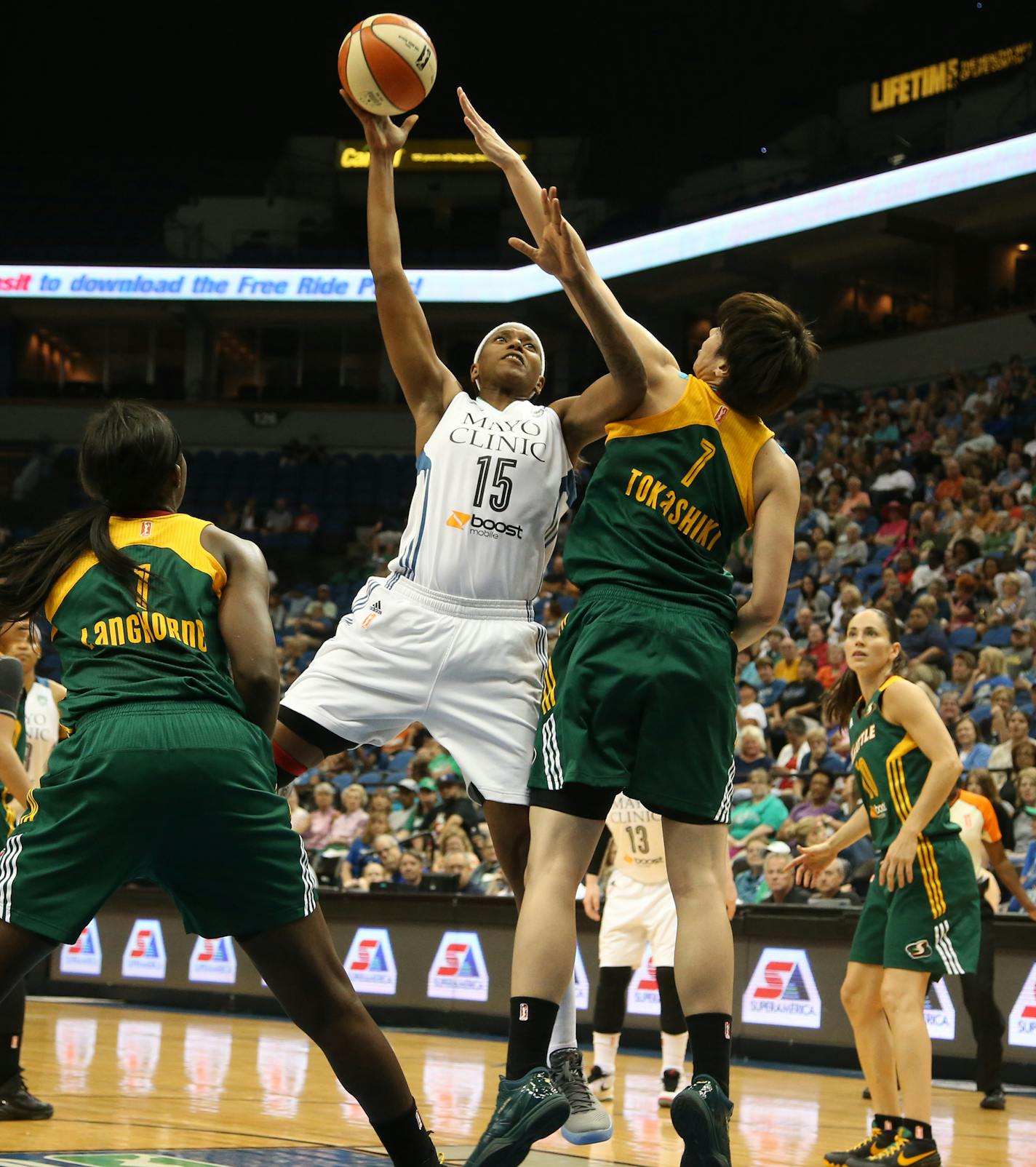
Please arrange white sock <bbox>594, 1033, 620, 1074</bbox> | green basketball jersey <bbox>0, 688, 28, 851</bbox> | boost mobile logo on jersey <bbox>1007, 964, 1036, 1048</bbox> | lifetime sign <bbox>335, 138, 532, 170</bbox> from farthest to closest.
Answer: lifetime sign <bbox>335, 138, 532, 170</bbox>, boost mobile logo on jersey <bbox>1007, 964, 1036, 1048</bbox>, white sock <bbox>594, 1033, 620, 1074</bbox>, green basketball jersey <bbox>0, 688, 28, 851</bbox>

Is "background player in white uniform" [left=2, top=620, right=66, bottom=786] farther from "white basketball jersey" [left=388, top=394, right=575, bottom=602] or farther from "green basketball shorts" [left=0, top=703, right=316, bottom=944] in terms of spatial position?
"green basketball shorts" [left=0, top=703, right=316, bottom=944]

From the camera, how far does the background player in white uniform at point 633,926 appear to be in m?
8.20

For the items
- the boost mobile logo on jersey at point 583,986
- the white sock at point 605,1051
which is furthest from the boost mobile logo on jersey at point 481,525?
the boost mobile logo on jersey at point 583,986

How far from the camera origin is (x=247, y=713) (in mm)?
3752

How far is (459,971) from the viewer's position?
38.8ft

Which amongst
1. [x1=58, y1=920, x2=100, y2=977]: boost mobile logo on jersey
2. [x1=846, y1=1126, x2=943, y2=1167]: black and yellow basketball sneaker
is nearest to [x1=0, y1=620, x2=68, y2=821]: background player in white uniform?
[x1=846, y1=1126, x2=943, y2=1167]: black and yellow basketball sneaker

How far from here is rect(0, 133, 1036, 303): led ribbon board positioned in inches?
757

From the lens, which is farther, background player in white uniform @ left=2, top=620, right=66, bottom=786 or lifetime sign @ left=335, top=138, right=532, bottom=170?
lifetime sign @ left=335, top=138, right=532, bottom=170

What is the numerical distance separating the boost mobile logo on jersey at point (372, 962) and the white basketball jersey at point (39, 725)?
5148 millimetres

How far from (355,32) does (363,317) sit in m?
23.2

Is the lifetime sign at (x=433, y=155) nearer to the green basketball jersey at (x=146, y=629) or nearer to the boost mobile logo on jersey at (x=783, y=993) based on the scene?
the boost mobile logo on jersey at (x=783, y=993)

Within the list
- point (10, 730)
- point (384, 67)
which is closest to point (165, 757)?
point (384, 67)

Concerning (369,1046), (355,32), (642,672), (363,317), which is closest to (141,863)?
(369,1046)

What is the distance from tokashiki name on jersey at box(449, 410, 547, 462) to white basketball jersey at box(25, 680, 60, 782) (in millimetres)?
3747
